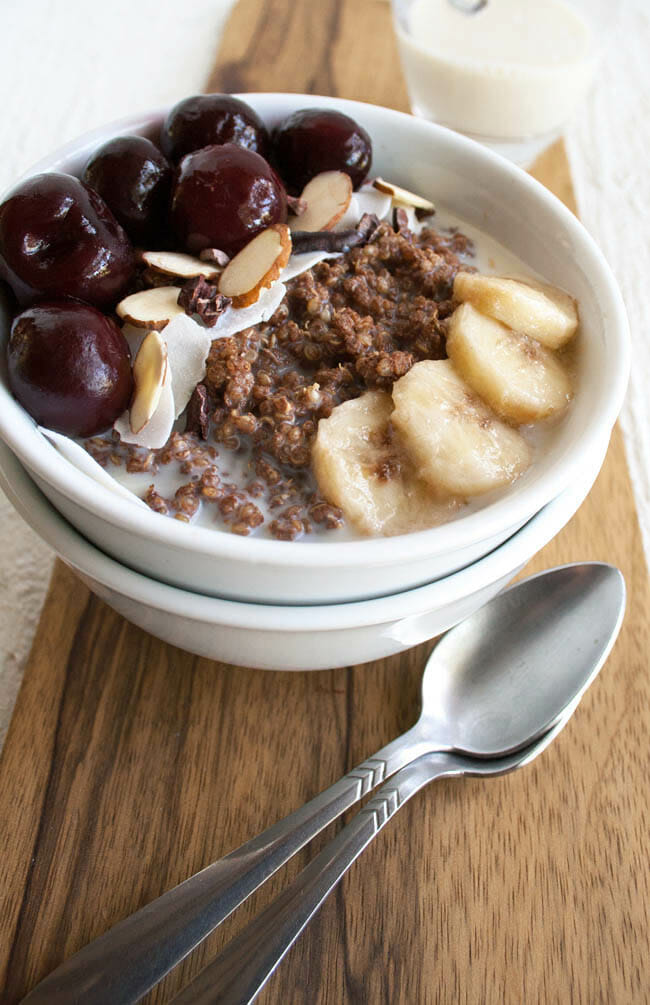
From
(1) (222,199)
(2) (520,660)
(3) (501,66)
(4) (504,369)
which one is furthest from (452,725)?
(3) (501,66)

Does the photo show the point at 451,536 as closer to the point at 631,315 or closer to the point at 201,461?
the point at 201,461

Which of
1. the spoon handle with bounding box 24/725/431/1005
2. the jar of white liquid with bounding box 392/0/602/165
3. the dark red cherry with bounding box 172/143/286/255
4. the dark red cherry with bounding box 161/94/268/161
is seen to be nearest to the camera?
the spoon handle with bounding box 24/725/431/1005

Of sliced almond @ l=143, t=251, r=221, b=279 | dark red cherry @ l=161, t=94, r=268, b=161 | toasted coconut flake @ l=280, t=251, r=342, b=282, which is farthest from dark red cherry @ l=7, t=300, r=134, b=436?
dark red cherry @ l=161, t=94, r=268, b=161

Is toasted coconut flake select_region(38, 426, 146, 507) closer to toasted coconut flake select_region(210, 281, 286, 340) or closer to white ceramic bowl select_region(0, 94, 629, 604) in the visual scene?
white ceramic bowl select_region(0, 94, 629, 604)

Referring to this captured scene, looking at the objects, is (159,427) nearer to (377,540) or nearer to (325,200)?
(377,540)

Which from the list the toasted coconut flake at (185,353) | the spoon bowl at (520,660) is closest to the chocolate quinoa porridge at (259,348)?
the toasted coconut flake at (185,353)

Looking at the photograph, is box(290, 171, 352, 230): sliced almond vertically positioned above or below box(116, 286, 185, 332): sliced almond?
above

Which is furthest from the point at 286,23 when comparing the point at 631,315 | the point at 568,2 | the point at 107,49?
the point at 631,315

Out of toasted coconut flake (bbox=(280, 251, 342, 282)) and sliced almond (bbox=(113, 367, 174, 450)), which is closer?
sliced almond (bbox=(113, 367, 174, 450))
